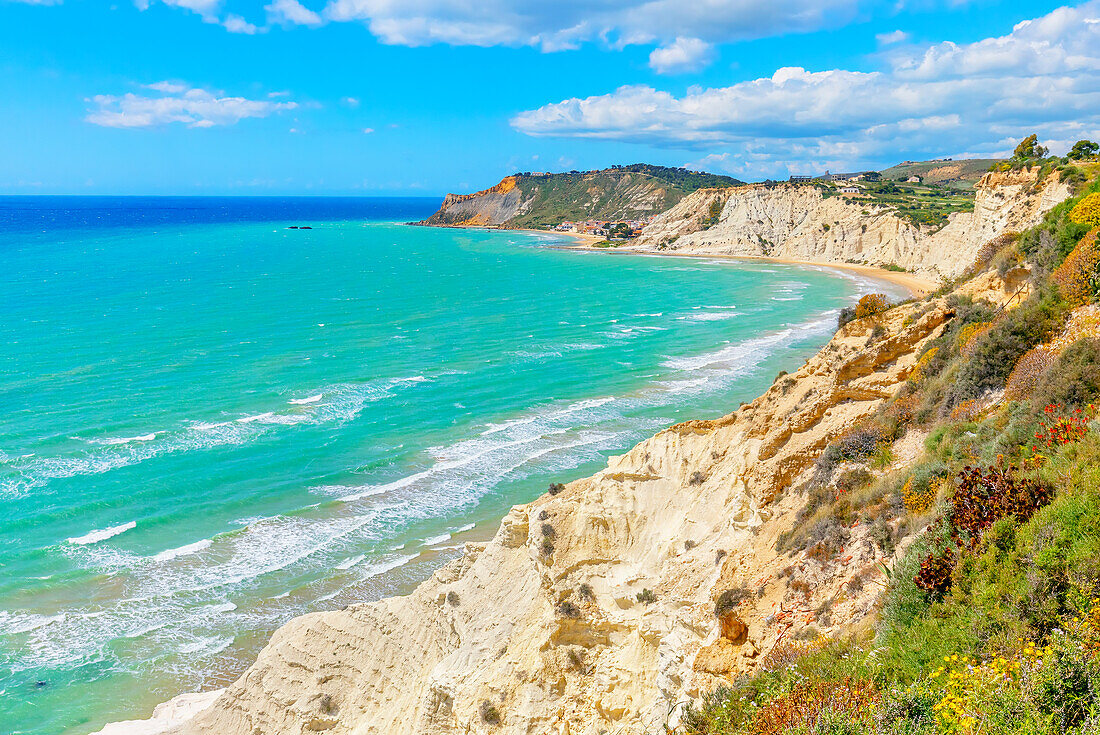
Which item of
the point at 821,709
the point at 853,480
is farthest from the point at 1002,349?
the point at 821,709

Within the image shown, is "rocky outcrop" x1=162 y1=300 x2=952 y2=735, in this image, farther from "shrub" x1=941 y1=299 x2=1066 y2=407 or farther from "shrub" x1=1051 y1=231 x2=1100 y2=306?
"shrub" x1=1051 y1=231 x2=1100 y2=306

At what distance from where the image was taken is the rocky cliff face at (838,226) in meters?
55.3

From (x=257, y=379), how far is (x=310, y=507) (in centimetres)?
1672

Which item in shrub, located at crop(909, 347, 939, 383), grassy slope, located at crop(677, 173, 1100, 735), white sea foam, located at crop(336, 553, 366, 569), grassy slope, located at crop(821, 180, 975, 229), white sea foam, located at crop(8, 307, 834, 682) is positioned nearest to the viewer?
grassy slope, located at crop(677, 173, 1100, 735)

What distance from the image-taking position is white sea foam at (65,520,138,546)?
21292 millimetres

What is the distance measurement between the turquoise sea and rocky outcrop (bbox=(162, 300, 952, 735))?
4001 mm

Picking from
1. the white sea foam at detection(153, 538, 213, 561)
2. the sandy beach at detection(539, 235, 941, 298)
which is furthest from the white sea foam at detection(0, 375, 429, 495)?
the sandy beach at detection(539, 235, 941, 298)

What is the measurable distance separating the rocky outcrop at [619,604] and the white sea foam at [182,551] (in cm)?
749

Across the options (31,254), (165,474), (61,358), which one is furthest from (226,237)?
(165,474)

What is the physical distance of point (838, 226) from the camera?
4003 inches

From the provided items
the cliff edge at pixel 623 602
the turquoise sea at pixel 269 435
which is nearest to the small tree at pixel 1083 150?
the turquoise sea at pixel 269 435

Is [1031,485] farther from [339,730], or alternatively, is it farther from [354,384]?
[354,384]

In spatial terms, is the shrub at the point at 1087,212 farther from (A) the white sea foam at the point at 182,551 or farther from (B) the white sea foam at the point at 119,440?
(B) the white sea foam at the point at 119,440

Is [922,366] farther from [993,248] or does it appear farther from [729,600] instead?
[993,248]
